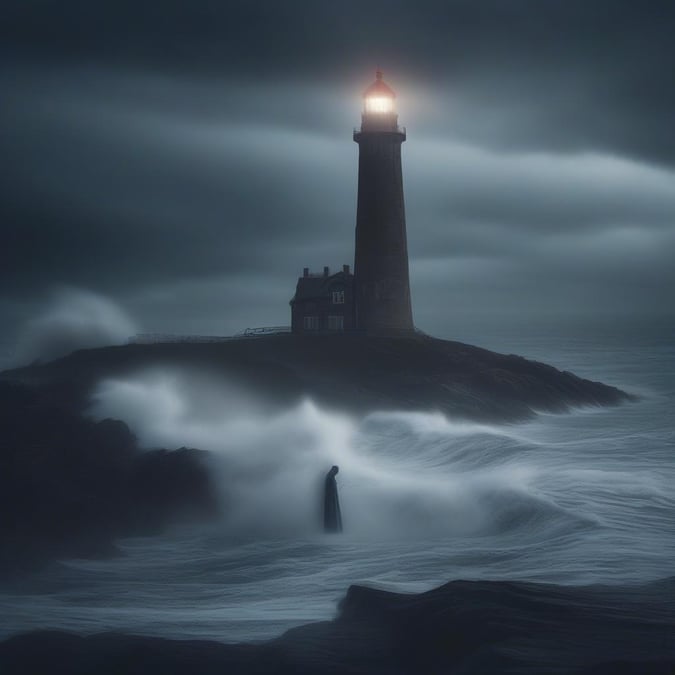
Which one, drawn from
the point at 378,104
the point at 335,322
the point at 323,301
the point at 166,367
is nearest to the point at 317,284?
the point at 323,301

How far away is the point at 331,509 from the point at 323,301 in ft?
80.6

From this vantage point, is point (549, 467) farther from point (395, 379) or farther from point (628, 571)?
point (395, 379)

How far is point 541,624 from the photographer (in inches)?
340

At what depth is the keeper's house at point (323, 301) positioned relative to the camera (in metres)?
40.4

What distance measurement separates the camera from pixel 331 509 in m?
16.8

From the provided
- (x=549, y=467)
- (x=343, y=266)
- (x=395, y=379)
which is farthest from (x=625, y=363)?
(x=549, y=467)

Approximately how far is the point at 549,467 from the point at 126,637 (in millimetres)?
13153

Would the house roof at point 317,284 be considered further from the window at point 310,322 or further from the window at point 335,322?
the window at point 335,322

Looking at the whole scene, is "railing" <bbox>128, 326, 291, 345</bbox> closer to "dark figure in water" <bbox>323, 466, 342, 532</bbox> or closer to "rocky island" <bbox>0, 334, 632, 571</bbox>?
"rocky island" <bbox>0, 334, 632, 571</bbox>

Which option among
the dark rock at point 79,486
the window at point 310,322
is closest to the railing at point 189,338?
the window at point 310,322

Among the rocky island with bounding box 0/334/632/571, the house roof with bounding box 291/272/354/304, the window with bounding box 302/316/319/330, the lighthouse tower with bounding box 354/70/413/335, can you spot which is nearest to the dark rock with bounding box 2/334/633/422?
the rocky island with bounding box 0/334/632/571

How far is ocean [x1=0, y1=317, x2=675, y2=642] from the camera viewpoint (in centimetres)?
1157

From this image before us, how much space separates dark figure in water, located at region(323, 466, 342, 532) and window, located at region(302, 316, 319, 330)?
24269 mm

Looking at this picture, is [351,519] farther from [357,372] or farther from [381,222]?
[381,222]
